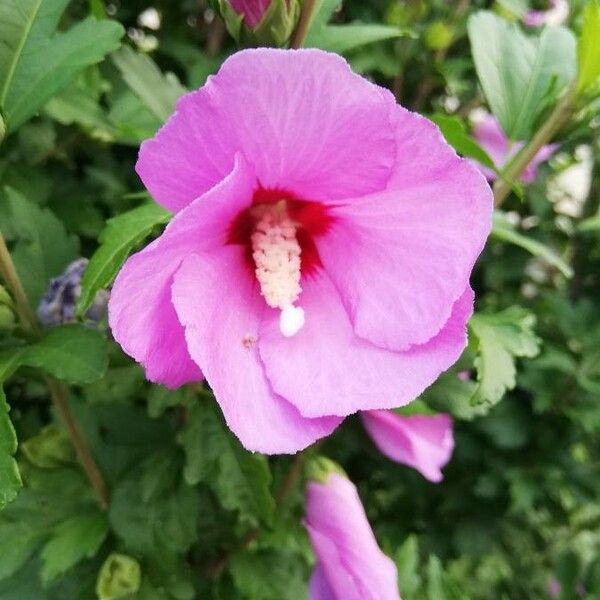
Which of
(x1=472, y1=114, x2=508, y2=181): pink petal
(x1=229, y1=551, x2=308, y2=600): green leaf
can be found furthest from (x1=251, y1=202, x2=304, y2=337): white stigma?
(x1=472, y1=114, x2=508, y2=181): pink petal

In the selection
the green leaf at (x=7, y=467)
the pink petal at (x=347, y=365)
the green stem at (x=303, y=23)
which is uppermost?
the green stem at (x=303, y=23)

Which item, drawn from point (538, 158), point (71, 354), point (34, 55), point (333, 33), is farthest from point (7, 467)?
point (538, 158)

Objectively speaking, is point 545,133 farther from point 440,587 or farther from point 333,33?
point 440,587

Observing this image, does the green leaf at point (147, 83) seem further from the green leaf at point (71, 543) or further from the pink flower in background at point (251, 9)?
the green leaf at point (71, 543)

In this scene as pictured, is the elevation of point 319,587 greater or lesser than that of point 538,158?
lesser

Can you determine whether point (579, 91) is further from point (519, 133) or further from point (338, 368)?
point (338, 368)

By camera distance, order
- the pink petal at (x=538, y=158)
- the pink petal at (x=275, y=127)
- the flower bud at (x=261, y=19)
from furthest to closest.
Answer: the pink petal at (x=538, y=158)
the flower bud at (x=261, y=19)
the pink petal at (x=275, y=127)

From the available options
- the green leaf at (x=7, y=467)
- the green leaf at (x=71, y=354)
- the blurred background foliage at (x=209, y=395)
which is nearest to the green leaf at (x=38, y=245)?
the blurred background foliage at (x=209, y=395)

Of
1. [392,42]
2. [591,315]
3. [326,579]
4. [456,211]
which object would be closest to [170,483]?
[326,579]

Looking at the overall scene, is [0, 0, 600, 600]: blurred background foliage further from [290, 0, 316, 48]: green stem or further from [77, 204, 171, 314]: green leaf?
[290, 0, 316, 48]: green stem
